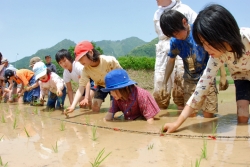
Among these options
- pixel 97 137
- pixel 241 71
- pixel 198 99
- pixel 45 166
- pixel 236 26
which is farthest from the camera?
pixel 241 71

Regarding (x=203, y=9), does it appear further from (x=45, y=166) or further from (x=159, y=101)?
(x=159, y=101)

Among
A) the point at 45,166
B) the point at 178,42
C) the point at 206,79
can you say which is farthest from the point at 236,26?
the point at 45,166

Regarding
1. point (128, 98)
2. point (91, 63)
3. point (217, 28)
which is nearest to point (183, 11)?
point (91, 63)

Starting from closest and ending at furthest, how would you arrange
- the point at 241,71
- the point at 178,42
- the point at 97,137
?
the point at 97,137 → the point at 241,71 → the point at 178,42

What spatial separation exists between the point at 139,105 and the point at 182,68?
44.6 inches

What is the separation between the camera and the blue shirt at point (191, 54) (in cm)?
353

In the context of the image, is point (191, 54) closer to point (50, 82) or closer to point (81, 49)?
point (81, 49)

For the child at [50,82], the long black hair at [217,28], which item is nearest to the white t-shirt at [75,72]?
the child at [50,82]

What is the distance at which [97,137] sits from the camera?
8.07ft

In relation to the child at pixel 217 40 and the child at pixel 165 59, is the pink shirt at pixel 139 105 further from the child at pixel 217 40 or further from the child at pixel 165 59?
the child at pixel 165 59

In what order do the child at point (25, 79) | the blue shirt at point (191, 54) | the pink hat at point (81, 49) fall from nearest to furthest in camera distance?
the blue shirt at point (191, 54), the pink hat at point (81, 49), the child at point (25, 79)

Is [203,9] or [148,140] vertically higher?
[203,9]

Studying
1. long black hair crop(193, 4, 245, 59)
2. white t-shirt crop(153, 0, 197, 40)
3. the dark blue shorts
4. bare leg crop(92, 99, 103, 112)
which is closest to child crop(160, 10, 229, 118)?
the dark blue shorts

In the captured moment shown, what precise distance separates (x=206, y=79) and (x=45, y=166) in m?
1.75
